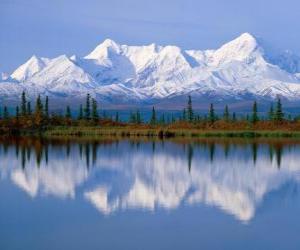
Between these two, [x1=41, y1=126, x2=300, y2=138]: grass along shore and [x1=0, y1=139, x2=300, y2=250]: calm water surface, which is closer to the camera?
[x1=0, y1=139, x2=300, y2=250]: calm water surface

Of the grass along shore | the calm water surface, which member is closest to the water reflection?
the calm water surface

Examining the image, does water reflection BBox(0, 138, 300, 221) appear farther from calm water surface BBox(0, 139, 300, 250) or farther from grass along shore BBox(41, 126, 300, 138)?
grass along shore BBox(41, 126, 300, 138)

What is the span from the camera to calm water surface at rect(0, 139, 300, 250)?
25.0 m

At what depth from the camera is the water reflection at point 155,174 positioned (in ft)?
111

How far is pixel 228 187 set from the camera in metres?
38.3

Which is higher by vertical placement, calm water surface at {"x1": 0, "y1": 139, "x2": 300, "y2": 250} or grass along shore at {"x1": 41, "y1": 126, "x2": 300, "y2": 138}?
calm water surface at {"x1": 0, "y1": 139, "x2": 300, "y2": 250}

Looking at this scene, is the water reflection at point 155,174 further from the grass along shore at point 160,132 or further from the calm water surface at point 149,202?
the grass along shore at point 160,132

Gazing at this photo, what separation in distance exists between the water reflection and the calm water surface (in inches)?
2.6

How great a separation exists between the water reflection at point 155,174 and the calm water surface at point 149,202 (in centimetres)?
7

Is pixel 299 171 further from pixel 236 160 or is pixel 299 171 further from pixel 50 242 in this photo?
pixel 50 242

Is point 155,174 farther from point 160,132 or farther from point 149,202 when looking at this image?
point 160,132

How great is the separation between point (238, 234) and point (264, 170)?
74.5 feet

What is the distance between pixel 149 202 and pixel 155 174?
42.9 ft

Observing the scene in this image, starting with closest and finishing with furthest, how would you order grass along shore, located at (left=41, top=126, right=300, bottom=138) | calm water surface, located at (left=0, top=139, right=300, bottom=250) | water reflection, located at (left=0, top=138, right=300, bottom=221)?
calm water surface, located at (left=0, top=139, right=300, bottom=250) < water reflection, located at (left=0, top=138, right=300, bottom=221) < grass along shore, located at (left=41, top=126, right=300, bottom=138)
